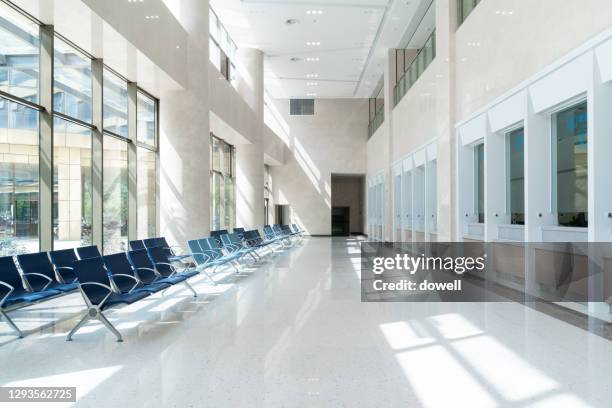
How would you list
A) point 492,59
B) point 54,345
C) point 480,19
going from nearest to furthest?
point 54,345
point 492,59
point 480,19

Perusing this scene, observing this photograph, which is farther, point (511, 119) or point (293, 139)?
point (293, 139)

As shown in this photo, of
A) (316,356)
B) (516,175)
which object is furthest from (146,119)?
(316,356)

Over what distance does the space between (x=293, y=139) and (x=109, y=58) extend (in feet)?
58.4

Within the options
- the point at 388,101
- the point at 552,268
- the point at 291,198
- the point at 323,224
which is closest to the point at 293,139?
the point at 291,198

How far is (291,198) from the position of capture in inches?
1026

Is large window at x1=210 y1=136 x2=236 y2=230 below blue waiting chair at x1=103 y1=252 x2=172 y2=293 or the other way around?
the other way around

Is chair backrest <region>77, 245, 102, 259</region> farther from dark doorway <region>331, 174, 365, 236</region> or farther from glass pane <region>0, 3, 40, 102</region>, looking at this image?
dark doorway <region>331, 174, 365, 236</region>

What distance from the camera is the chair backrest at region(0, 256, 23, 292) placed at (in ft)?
16.9

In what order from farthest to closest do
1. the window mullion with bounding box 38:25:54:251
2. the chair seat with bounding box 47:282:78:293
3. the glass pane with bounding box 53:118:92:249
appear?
the glass pane with bounding box 53:118:92:249 → the window mullion with bounding box 38:25:54:251 → the chair seat with bounding box 47:282:78:293

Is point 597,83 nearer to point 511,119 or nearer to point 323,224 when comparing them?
point 511,119

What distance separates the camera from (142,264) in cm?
629

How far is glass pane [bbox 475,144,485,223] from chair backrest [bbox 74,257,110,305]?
23.3 ft

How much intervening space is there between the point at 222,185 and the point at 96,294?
12847mm

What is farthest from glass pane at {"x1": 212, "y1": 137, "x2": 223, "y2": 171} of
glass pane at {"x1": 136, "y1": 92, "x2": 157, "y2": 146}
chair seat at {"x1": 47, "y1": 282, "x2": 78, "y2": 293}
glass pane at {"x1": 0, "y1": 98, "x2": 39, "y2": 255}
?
chair seat at {"x1": 47, "y1": 282, "x2": 78, "y2": 293}
